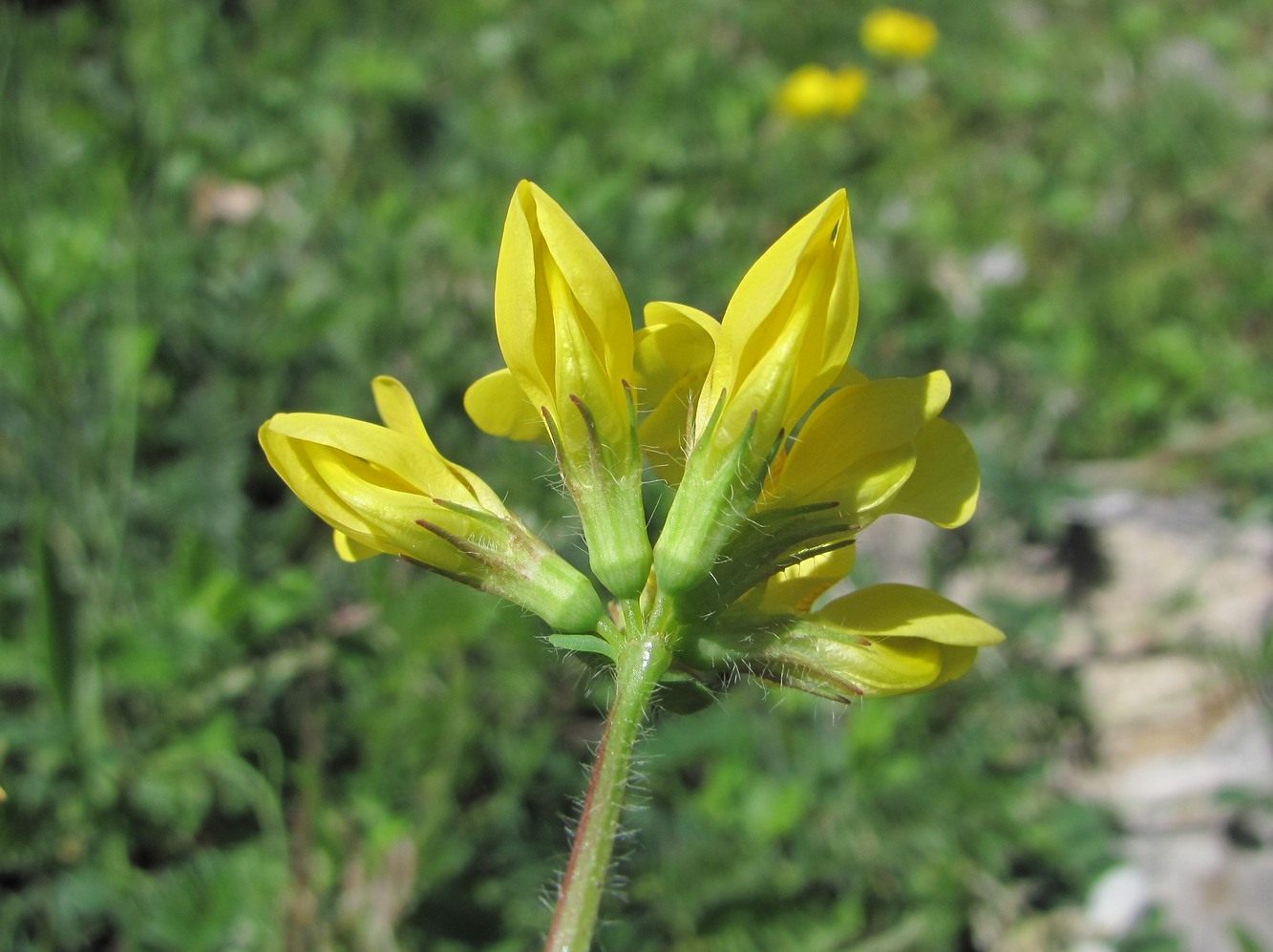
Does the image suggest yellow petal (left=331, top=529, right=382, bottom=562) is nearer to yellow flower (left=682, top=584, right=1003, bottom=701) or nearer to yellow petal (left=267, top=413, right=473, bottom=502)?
yellow petal (left=267, top=413, right=473, bottom=502)

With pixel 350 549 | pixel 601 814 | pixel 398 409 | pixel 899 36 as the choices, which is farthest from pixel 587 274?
pixel 899 36

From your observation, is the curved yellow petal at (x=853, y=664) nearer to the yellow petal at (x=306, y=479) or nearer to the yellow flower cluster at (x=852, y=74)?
the yellow petal at (x=306, y=479)

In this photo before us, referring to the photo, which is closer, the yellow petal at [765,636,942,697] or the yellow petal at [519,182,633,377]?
the yellow petal at [519,182,633,377]

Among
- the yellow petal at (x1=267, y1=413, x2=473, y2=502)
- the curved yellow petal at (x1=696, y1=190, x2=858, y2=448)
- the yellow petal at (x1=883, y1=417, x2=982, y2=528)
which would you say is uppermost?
the curved yellow petal at (x1=696, y1=190, x2=858, y2=448)

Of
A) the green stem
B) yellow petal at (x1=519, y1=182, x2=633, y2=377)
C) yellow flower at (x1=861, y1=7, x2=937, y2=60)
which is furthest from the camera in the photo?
yellow flower at (x1=861, y1=7, x2=937, y2=60)

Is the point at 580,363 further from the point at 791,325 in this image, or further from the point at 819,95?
the point at 819,95

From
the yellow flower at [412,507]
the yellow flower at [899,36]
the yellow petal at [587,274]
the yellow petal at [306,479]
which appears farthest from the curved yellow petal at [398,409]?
the yellow flower at [899,36]

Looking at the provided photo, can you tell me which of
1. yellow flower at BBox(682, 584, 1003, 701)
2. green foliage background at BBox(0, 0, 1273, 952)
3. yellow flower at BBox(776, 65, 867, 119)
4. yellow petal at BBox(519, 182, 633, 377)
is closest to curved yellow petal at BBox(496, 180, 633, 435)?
yellow petal at BBox(519, 182, 633, 377)

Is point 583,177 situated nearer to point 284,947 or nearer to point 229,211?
point 229,211
